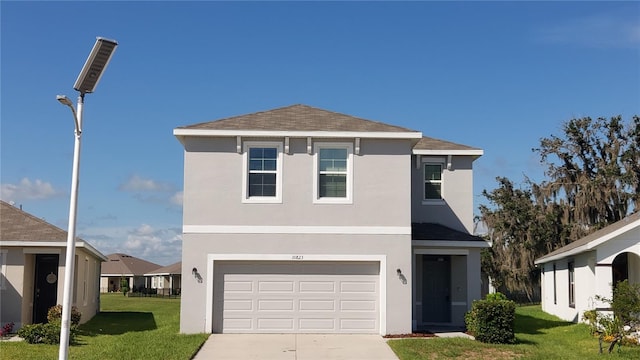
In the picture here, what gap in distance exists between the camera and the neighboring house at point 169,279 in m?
57.0

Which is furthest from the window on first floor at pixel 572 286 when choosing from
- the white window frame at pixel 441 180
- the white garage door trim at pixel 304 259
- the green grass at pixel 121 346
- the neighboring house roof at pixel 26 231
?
the neighboring house roof at pixel 26 231

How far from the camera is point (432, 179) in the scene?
956 inches

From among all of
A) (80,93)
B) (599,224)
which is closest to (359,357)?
(80,93)

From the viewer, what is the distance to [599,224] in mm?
37188

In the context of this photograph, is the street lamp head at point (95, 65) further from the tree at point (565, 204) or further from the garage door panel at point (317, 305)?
the tree at point (565, 204)

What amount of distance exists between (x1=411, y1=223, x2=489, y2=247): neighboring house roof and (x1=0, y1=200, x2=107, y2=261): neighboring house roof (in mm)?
10587

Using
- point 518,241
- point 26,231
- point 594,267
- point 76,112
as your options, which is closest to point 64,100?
point 76,112

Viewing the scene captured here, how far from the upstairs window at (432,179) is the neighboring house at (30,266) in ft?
36.9

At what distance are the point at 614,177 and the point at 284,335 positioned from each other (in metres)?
24.4

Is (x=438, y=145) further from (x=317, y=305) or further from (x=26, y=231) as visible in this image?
(x=26, y=231)

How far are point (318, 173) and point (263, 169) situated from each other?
1539 mm

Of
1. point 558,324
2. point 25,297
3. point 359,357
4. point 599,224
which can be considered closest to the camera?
point 359,357

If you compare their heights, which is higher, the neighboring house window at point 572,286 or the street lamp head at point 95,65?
the street lamp head at point 95,65

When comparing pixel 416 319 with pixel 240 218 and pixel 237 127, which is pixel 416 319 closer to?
pixel 240 218
